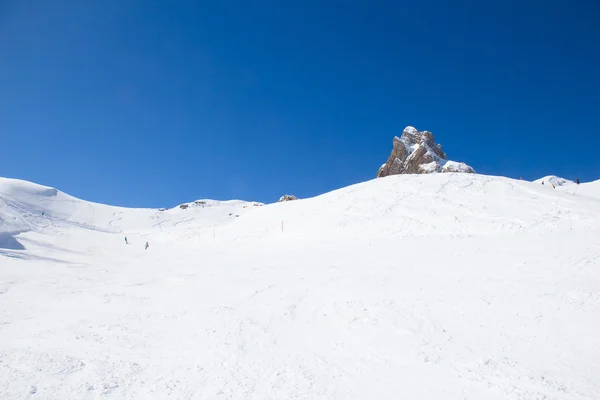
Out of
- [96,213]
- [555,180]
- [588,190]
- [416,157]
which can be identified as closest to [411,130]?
[416,157]

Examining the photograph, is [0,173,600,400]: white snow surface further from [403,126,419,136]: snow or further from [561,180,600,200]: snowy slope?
[403,126,419,136]: snow

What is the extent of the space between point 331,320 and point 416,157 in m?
78.4

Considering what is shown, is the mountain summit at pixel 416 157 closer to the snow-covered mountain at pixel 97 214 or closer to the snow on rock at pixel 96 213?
the snow-covered mountain at pixel 97 214

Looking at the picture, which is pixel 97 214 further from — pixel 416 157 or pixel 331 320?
pixel 331 320

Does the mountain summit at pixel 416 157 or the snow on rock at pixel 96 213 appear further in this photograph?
the mountain summit at pixel 416 157

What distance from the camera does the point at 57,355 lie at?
5863mm

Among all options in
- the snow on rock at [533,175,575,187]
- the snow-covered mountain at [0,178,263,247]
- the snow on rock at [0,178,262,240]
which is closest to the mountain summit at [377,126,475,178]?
the snow on rock at [533,175,575,187]

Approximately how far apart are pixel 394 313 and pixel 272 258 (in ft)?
31.5

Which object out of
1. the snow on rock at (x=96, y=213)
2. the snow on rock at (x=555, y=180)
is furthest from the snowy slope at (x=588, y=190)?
the snow on rock at (x=96, y=213)

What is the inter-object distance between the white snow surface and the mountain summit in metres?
59.5

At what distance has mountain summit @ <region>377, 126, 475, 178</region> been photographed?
7444 centimetres

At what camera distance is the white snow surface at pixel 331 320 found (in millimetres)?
5102

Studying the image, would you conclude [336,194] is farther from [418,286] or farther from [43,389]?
[43,389]

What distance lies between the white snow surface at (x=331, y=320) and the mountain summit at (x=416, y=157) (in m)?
59.5
